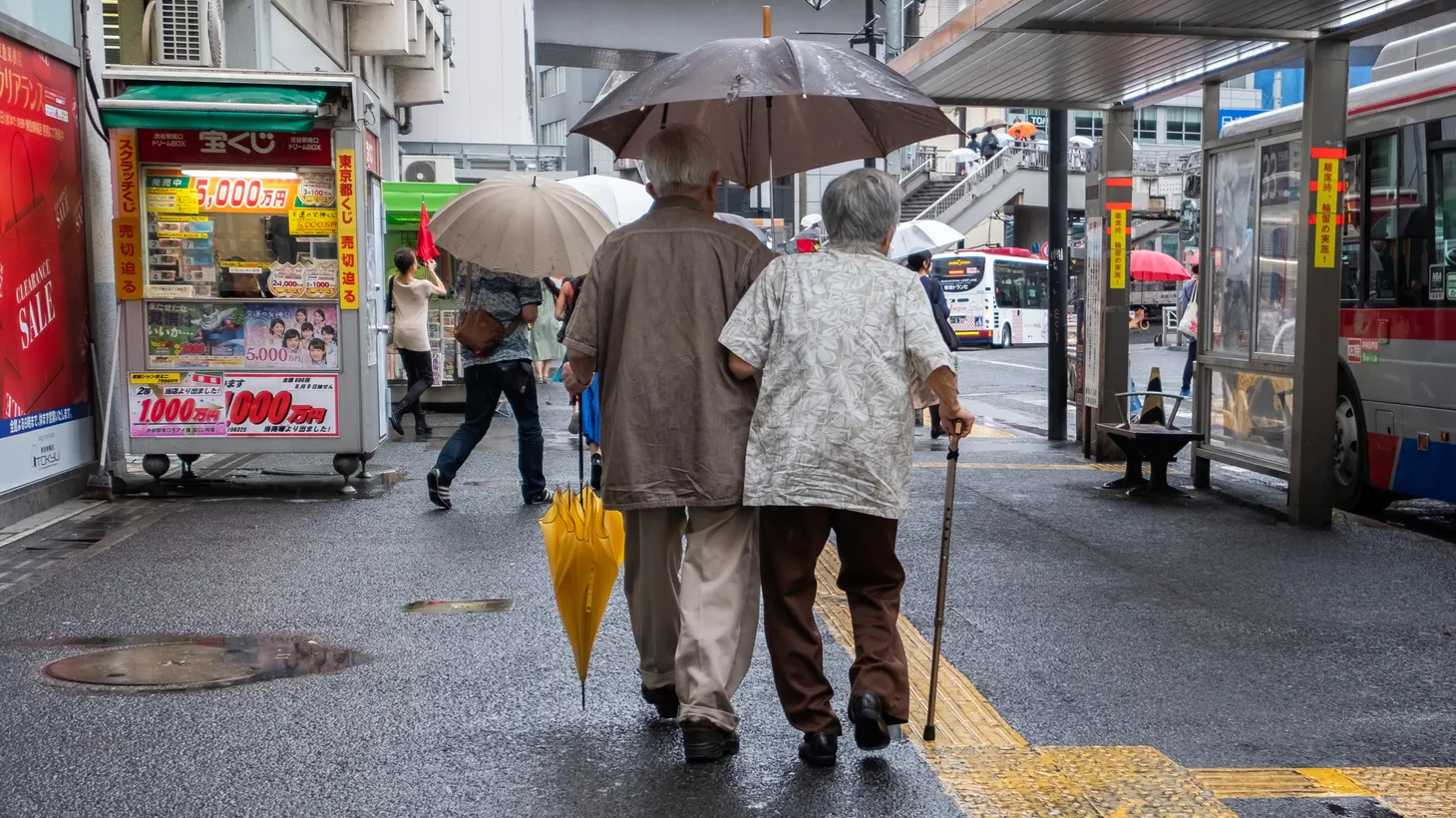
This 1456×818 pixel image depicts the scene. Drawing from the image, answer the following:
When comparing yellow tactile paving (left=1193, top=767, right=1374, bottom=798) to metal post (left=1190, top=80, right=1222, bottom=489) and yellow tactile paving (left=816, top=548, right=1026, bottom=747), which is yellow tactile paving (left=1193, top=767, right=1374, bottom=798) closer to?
yellow tactile paving (left=816, top=548, right=1026, bottom=747)

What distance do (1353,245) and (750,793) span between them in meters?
7.43

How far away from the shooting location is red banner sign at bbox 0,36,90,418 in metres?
8.55

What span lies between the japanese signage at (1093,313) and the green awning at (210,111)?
20.7 feet

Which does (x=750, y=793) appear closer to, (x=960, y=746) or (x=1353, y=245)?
(x=960, y=746)

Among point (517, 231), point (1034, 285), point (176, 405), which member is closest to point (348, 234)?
point (176, 405)

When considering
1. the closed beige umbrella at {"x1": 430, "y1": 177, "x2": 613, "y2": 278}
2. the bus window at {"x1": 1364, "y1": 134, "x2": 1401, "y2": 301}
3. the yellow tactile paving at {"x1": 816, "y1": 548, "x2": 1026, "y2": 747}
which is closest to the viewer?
the yellow tactile paving at {"x1": 816, "y1": 548, "x2": 1026, "y2": 747}

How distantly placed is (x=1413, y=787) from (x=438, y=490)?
6.30 m

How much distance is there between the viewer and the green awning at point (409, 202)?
17094mm

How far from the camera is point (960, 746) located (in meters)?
4.45

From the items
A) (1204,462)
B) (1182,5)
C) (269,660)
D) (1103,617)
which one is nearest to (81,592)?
(269,660)

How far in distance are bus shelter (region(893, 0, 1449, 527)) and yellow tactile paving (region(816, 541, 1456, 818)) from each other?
16.6 feet

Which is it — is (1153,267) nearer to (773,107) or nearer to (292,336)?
(292,336)

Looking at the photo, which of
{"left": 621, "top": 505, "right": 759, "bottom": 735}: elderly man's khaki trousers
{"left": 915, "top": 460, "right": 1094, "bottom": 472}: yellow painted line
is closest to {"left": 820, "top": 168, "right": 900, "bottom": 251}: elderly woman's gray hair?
{"left": 621, "top": 505, "right": 759, "bottom": 735}: elderly man's khaki trousers

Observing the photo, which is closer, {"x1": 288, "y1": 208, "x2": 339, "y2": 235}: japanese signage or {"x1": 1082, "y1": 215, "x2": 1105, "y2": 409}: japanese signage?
{"x1": 288, "y1": 208, "x2": 339, "y2": 235}: japanese signage
